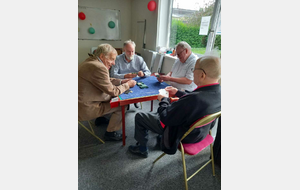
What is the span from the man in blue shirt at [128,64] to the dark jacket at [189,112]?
1314 millimetres

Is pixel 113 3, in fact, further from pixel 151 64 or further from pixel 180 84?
pixel 180 84

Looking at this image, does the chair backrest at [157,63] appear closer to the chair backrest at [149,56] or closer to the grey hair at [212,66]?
the chair backrest at [149,56]

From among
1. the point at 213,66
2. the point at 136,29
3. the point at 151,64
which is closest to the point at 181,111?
the point at 213,66

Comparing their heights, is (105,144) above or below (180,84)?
below

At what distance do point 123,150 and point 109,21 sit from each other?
4.98 m

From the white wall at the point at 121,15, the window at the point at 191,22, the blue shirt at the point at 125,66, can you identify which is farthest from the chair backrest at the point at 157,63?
the white wall at the point at 121,15

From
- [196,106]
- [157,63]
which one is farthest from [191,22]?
[196,106]

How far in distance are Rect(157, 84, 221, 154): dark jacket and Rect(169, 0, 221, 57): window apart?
154cm

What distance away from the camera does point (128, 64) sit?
258 centimetres

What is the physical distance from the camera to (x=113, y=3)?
17.2 ft

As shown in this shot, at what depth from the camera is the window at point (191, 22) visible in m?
2.57

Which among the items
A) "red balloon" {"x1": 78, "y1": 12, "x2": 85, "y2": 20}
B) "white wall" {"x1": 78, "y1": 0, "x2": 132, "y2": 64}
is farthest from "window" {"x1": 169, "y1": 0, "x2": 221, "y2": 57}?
"red balloon" {"x1": 78, "y1": 12, "x2": 85, "y2": 20}

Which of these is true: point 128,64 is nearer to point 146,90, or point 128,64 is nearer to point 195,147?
point 146,90

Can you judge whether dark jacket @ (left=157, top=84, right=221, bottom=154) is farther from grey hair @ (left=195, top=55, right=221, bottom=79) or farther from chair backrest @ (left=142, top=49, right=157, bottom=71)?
chair backrest @ (left=142, top=49, right=157, bottom=71)
